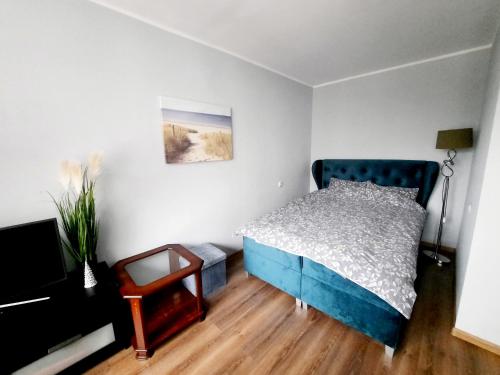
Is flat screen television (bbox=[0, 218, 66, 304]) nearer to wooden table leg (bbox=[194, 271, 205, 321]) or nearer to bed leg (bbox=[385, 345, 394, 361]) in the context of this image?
wooden table leg (bbox=[194, 271, 205, 321])

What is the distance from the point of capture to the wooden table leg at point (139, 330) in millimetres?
1322

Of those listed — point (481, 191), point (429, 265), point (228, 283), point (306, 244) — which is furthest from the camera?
point (429, 265)

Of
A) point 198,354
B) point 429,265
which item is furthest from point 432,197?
point 198,354

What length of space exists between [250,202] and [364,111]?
2.08 meters

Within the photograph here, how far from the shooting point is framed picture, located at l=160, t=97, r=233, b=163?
6.05 feet

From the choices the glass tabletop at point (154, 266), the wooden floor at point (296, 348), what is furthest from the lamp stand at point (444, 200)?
the glass tabletop at point (154, 266)

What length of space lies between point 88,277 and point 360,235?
1.98 m

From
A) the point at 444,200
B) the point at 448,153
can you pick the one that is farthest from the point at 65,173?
the point at 448,153

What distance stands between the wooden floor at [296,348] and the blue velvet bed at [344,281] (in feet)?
0.46

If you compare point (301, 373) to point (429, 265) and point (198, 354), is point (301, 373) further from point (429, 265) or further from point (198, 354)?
point (429, 265)

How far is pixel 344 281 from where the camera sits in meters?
1.45

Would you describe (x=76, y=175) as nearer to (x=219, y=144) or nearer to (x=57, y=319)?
(x=57, y=319)

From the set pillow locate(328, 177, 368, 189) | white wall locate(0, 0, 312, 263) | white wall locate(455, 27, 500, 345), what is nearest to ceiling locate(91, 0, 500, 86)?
white wall locate(0, 0, 312, 263)

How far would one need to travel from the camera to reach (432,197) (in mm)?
2650
